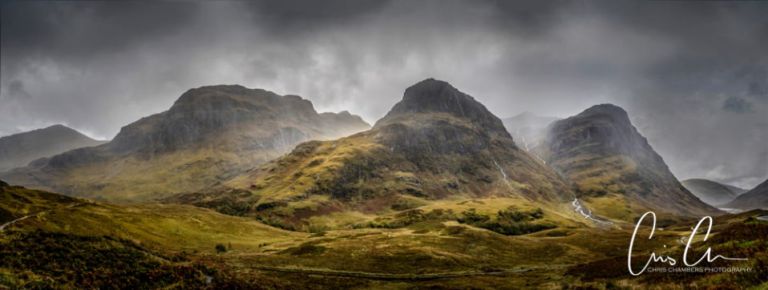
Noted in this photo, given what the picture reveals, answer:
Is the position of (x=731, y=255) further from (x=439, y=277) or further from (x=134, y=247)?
(x=134, y=247)

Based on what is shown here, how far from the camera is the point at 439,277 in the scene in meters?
67.4

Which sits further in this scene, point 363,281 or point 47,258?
point 363,281

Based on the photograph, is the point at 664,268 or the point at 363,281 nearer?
the point at 664,268

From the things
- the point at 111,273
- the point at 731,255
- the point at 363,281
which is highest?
the point at 731,255

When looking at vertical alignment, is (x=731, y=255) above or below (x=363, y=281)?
above

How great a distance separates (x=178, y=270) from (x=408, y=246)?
70483 millimetres

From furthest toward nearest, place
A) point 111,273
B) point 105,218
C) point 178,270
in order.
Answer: point 105,218 → point 178,270 → point 111,273

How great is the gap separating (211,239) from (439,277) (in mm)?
67645

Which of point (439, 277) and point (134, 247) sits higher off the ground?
point (134, 247)

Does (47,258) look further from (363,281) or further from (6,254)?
(363,281)

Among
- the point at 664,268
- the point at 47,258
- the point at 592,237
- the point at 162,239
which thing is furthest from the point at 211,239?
the point at 592,237

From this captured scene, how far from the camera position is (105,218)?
81.6 m

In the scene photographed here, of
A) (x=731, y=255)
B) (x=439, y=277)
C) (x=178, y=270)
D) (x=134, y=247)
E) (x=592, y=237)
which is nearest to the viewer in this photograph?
(x=731, y=255)

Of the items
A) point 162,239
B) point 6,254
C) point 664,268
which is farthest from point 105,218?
point 664,268
